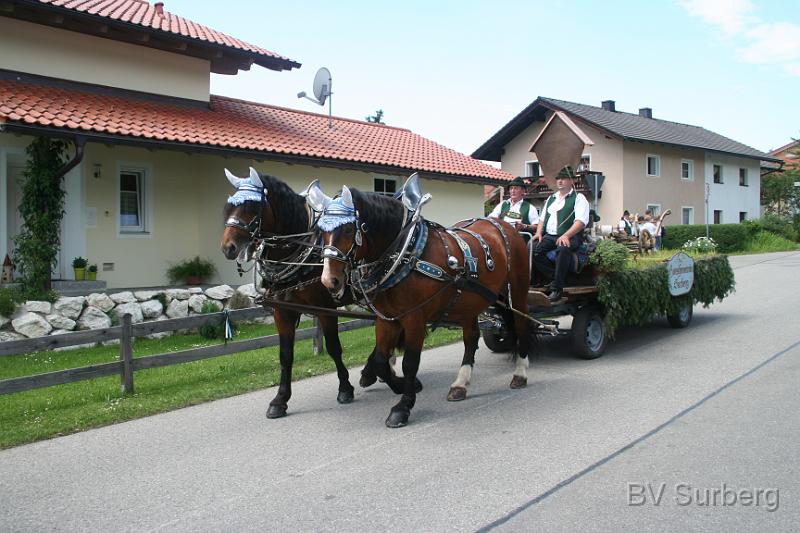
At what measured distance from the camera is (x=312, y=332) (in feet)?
29.8

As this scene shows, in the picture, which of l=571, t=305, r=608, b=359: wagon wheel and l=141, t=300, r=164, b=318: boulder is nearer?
Result: l=571, t=305, r=608, b=359: wagon wheel

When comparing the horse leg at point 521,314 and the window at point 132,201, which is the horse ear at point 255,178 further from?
the window at point 132,201

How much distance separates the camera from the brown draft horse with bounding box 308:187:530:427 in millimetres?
5004

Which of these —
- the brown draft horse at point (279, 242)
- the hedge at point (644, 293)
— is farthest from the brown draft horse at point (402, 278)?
the hedge at point (644, 293)

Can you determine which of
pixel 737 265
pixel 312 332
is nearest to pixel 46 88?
pixel 312 332

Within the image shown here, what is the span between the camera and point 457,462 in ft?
15.1

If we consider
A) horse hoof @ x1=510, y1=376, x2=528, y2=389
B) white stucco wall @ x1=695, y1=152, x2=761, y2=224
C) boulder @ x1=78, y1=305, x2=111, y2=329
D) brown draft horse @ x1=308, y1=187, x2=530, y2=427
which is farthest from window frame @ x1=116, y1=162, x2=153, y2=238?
white stucco wall @ x1=695, y1=152, x2=761, y2=224

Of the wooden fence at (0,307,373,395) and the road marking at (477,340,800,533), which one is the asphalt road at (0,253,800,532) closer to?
the road marking at (477,340,800,533)

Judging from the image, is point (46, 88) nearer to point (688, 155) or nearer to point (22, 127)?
point (22, 127)

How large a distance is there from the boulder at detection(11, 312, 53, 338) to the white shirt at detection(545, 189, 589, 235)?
785 cm

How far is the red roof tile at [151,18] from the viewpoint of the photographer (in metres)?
13.2

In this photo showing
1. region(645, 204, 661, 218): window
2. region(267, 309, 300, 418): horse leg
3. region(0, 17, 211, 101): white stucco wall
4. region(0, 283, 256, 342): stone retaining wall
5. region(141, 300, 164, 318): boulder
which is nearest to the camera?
region(267, 309, 300, 418): horse leg

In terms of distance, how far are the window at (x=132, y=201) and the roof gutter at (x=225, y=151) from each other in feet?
5.40

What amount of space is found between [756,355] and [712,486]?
4.62 meters
